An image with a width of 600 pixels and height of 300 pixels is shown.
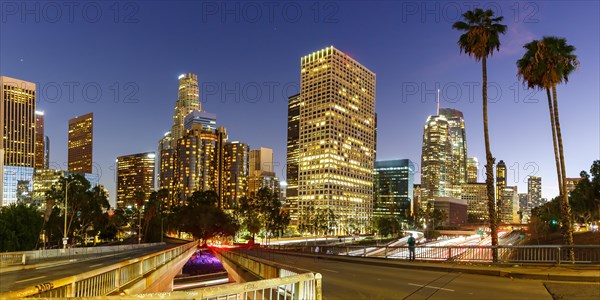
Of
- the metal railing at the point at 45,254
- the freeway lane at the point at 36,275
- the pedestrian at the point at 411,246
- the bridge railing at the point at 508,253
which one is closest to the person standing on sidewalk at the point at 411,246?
the pedestrian at the point at 411,246

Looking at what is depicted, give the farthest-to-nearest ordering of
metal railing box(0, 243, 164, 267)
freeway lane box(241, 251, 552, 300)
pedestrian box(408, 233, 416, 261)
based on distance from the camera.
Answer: metal railing box(0, 243, 164, 267) → pedestrian box(408, 233, 416, 261) → freeway lane box(241, 251, 552, 300)

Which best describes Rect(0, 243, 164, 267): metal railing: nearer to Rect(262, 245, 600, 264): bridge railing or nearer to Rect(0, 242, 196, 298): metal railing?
Rect(0, 242, 196, 298): metal railing

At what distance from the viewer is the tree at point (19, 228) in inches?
2441

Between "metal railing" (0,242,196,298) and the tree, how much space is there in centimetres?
4814

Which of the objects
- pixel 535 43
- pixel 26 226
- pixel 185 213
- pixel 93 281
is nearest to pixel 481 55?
pixel 535 43

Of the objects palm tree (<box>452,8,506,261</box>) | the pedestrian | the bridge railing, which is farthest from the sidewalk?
palm tree (<box>452,8,506,261</box>)

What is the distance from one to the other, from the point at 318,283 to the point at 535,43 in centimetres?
2890

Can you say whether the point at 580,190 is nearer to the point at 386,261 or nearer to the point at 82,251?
the point at 386,261

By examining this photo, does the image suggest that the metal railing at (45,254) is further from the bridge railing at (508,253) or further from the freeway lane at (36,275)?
the bridge railing at (508,253)

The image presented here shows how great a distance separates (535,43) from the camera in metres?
31.0

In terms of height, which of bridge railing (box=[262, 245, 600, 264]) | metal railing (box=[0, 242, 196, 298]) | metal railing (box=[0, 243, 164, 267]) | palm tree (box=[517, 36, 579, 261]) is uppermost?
palm tree (box=[517, 36, 579, 261])

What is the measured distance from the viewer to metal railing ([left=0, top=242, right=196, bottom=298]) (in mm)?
7634

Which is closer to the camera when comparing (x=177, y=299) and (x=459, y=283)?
(x=177, y=299)

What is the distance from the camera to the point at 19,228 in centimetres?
6444
